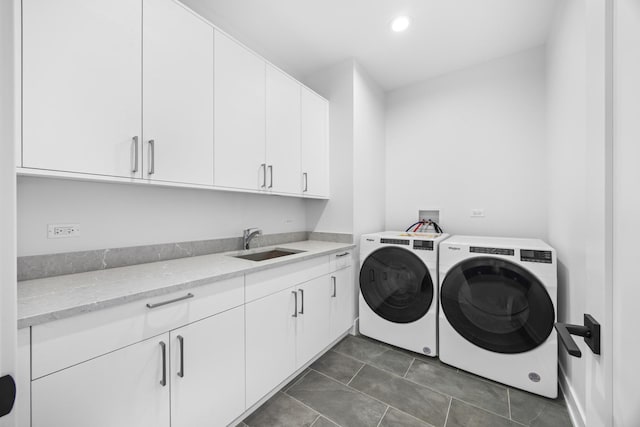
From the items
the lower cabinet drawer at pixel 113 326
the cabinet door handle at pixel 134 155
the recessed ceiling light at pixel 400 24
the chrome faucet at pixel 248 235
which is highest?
the recessed ceiling light at pixel 400 24

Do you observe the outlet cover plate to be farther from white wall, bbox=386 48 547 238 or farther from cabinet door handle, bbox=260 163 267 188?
cabinet door handle, bbox=260 163 267 188

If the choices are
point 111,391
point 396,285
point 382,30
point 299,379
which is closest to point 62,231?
point 111,391

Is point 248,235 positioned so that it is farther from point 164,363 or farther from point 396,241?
point 396,241

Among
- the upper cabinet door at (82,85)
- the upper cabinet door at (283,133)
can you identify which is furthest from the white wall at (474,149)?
the upper cabinet door at (82,85)

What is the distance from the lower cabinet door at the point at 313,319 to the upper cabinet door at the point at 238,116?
88 centimetres

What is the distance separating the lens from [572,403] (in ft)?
4.88

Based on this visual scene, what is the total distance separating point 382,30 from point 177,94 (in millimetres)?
1732

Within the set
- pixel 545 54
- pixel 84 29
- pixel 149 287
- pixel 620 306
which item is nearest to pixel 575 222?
pixel 620 306

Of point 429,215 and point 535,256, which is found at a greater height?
point 429,215

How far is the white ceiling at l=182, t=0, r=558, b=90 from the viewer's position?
187 cm

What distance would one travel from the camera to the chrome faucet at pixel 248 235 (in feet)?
6.88

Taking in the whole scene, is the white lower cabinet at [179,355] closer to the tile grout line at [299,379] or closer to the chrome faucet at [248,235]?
the tile grout line at [299,379]

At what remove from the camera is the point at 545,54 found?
89.5 inches

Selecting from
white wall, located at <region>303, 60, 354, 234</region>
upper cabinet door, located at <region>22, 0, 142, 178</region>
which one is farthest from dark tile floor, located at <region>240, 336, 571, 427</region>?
upper cabinet door, located at <region>22, 0, 142, 178</region>
